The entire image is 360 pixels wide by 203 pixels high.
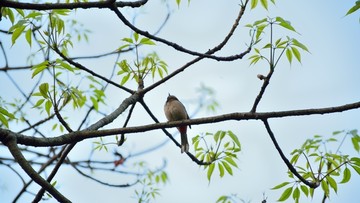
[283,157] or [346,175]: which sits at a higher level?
[346,175]

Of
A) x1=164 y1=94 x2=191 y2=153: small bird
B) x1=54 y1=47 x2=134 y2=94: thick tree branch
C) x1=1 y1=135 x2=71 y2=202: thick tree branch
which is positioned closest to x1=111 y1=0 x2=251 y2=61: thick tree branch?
x1=54 y1=47 x2=134 y2=94: thick tree branch

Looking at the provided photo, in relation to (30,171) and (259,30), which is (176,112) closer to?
(259,30)

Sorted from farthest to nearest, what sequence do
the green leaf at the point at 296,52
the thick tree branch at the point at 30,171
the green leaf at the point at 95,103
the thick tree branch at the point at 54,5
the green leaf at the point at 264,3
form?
the green leaf at the point at 95,103 < the green leaf at the point at 264,3 < the green leaf at the point at 296,52 < the thick tree branch at the point at 54,5 < the thick tree branch at the point at 30,171

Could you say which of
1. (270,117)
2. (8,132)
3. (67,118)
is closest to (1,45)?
(67,118)

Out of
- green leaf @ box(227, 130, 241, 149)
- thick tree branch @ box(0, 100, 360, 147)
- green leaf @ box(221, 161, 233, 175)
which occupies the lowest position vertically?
thick tree branch @ box(0, 100, 360, 147)

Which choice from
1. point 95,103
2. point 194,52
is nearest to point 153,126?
point 194,52

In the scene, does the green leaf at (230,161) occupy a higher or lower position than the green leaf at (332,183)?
higher

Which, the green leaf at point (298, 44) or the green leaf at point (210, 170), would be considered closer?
the green leaf at point (298, 44)

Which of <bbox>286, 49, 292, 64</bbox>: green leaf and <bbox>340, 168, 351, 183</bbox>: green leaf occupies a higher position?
<bbox>286, 49, 292, 64</bbox>: green leaf

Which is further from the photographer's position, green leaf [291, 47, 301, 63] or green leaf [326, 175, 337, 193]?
green leaf [291, 47, 301, 63]

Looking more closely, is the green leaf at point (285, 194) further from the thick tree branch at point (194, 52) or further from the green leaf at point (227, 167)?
the thick tree branch at point (194, 52)

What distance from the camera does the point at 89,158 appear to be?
496 centimetres

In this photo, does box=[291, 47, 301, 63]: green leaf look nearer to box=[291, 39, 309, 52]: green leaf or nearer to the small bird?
box=[291, 39, 309, 52]: green leaf

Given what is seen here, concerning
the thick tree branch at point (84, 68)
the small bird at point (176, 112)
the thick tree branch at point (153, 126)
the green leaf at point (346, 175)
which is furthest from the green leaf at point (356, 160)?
the small bird at point (176, 112)
